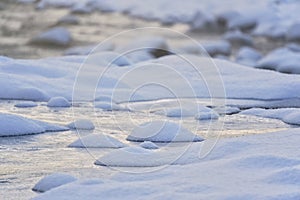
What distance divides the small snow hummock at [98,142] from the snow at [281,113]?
A: 1.32 meters

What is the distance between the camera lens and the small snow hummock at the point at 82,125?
14.7ft

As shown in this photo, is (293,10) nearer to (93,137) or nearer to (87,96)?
(87,96)

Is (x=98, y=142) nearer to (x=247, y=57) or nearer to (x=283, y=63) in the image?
(x=283, y=63)

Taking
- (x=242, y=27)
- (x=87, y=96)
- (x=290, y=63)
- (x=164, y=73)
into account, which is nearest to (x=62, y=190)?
(x=87, y=96)

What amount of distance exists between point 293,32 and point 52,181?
11.0 m

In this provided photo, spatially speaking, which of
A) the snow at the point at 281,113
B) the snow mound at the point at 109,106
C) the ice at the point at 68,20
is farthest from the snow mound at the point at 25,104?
the ice at the point at 68,20

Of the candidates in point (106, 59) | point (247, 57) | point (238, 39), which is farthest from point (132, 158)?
point (238, 39)

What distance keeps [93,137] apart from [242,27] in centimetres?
1121

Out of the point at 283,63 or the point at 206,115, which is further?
the point at 283,63

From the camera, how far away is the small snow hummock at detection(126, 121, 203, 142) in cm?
418

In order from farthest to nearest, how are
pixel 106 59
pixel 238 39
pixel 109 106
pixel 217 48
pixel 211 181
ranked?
pixel 238 39 < pixel 217 48 < pixel 106 59 < pixel 109 106 < pixel 211 181

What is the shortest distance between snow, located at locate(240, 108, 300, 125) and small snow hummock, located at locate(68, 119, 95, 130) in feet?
4.00

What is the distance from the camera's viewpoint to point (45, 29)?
13.6 meters

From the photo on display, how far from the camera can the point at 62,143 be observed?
4.09 metres
